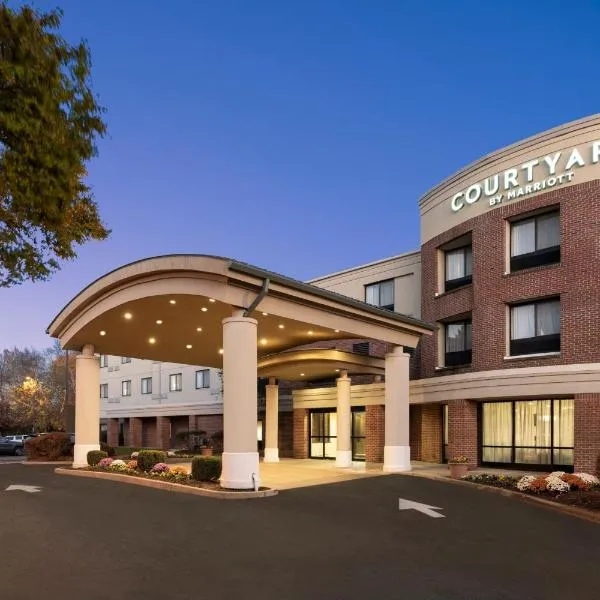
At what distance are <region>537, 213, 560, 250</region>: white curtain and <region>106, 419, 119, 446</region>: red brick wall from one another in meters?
45.3

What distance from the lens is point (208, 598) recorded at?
782 centimetres

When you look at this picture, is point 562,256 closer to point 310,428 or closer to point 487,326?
point 487,326

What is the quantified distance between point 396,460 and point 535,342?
668 cm

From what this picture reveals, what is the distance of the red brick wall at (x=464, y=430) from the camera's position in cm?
2638

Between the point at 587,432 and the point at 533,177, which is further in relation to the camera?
the point at 533,177

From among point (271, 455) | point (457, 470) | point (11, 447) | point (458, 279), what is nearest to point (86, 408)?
point (271, 455)

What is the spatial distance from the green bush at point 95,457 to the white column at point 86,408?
953 millimetres

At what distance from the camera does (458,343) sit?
28.5 meters

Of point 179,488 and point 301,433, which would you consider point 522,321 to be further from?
point 301,433

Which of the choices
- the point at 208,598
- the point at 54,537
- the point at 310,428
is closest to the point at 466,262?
the point at 310,428

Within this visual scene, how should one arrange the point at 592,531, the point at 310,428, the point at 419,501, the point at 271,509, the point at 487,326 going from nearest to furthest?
the point at 592,531, the point at 271,509, the point at 419,501, the point at 487,326, the point at 310,428

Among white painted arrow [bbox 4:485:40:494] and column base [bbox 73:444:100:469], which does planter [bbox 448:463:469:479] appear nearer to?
white painted arrow [bbox 4:485:40:494]

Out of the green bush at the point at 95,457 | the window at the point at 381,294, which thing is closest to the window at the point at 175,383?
the window at the point at 381,294

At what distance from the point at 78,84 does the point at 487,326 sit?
66.5ft
